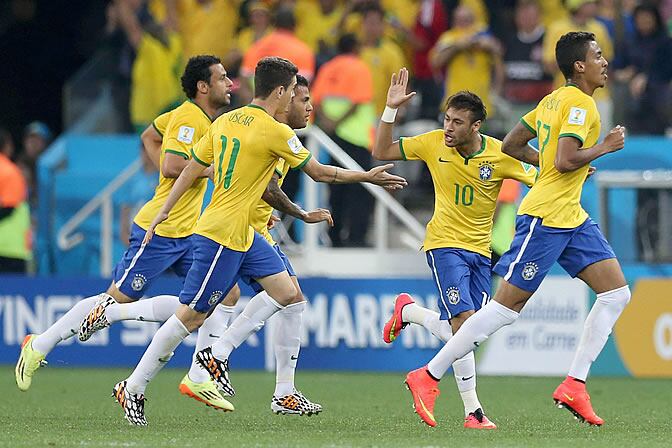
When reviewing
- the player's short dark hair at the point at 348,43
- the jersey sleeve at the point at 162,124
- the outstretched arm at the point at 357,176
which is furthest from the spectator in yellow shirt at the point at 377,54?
the outstretched arm at the point at 357,176

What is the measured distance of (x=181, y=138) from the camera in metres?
10.4

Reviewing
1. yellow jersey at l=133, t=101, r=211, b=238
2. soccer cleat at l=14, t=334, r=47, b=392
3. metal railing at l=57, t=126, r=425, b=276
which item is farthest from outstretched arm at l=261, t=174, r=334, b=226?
metal railing at l=57, t=126, r=425, b=276

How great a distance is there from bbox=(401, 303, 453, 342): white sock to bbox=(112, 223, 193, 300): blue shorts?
1.77 metres

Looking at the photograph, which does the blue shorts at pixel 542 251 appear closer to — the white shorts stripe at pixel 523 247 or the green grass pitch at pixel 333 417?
the white shorts stripe at pixel 523 247

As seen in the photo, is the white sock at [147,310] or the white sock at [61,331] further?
the white sock at [61,331]

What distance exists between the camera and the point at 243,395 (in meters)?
12.4

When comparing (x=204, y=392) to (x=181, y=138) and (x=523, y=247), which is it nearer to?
(x=181, y=138)

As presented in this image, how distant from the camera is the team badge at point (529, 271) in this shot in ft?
30.3

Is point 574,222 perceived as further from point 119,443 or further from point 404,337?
point 404,337

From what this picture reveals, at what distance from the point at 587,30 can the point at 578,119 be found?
26.7 ft

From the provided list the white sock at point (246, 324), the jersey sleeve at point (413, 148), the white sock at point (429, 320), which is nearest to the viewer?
the jersey sleeve at point (413, 148)

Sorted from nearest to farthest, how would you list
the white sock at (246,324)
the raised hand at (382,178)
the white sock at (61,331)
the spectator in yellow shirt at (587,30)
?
the raised hand at (382,178) < the white sock at (246,324) < the white sock at (61,331) < the spectator in yellow shirt at (587,30)

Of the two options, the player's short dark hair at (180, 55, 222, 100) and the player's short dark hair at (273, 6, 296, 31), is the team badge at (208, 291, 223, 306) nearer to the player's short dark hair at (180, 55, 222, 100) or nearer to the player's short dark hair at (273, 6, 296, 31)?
the player's short dark hair at (180, 55, 222, 100)

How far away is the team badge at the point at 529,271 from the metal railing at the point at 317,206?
21.4 ft
